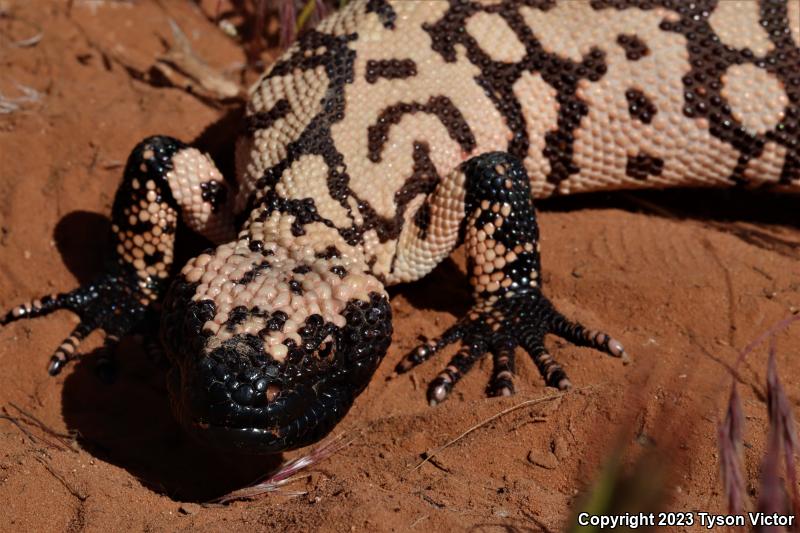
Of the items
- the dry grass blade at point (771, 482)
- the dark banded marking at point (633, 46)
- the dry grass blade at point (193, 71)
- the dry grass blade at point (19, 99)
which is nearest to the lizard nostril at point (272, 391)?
the dry grass blade at point (771, 482)

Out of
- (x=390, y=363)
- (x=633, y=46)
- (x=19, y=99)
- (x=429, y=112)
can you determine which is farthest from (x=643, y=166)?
(x=19, y=99)

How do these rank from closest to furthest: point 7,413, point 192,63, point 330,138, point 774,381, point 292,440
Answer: point 774,381
point 292,440
point 7,413
point 330,138
point 192,63

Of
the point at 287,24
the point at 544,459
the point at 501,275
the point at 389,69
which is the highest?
the point at 287,24

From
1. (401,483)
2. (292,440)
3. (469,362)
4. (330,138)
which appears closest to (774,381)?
(401,483)

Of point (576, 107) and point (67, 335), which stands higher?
point (576, 107)

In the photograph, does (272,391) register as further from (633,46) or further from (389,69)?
(633,46)

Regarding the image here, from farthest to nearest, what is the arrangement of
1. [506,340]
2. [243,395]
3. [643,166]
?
[643,166], [506,340], [243,395]

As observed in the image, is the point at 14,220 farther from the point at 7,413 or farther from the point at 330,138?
the point at 330,138
